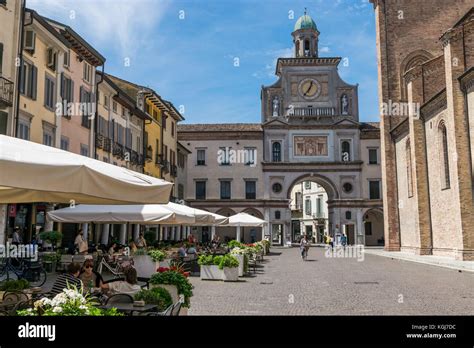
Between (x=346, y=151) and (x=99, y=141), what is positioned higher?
(x=346, y=151)

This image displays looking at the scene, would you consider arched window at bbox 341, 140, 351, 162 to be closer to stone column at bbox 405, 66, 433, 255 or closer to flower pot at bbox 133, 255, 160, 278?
stone column at bbox 405, 66, 433, 255

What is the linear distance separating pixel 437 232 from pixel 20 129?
22.2 metres

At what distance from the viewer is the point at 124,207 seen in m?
14.8

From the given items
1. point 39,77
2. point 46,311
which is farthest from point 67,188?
point 39,77

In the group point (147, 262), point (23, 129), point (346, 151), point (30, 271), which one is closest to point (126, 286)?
point (30, 271)

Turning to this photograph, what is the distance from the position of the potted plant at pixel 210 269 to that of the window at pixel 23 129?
9166 mm

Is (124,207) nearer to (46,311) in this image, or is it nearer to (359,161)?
(46,311)

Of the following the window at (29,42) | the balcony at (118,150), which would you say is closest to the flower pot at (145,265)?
the window at (29,42)

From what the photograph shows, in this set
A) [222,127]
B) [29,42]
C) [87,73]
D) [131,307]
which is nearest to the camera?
[131,307]

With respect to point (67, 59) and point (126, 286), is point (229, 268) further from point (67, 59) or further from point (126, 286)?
point (67, 59)

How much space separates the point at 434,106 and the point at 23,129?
21.4 meters

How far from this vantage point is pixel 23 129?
64.6 feet

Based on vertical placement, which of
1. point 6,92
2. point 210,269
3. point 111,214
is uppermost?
point 6,92

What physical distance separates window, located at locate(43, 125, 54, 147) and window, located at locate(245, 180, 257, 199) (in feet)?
111
